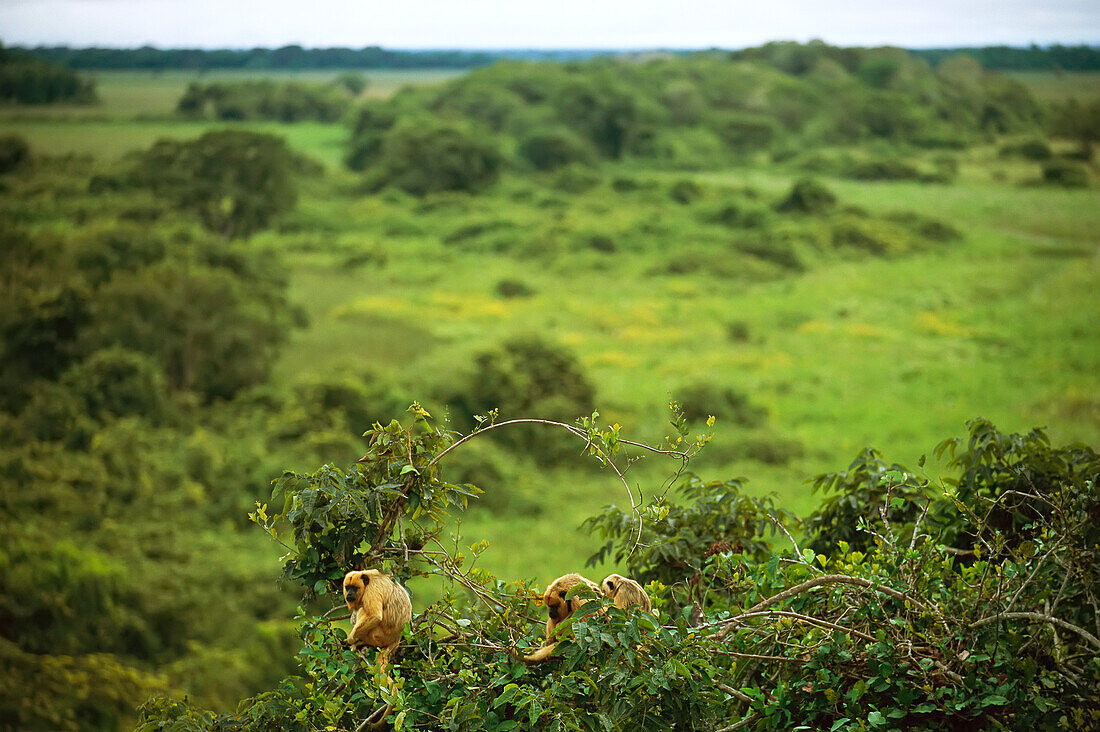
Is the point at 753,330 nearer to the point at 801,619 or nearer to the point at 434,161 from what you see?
the point at 434,161

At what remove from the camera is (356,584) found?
10.8ft

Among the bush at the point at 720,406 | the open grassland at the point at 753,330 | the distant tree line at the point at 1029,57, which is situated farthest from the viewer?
the distant tree line at the point at 1029,57

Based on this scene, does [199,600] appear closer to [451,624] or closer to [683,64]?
[451,624]

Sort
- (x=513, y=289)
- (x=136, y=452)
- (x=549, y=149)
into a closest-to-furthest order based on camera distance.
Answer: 1. (x=136, y=452)
2. (x=513, y=289)
3. (x=549, y=149)

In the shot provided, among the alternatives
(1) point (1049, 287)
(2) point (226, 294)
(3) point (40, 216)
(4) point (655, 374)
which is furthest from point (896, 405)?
(3) point (40, 216)

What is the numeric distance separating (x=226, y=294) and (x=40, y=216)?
36.9 ft

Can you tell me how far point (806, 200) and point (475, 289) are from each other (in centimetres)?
1525

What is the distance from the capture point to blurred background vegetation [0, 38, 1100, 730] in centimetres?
1728

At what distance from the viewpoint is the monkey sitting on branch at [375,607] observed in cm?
325

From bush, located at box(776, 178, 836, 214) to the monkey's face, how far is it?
3827cm

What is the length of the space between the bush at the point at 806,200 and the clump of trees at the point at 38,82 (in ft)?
91.6

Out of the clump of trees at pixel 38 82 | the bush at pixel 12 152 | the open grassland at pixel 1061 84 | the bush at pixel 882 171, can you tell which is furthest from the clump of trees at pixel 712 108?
the bush at pixel 12 152

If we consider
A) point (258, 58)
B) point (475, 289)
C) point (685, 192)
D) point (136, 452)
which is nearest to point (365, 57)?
point (258, 58)

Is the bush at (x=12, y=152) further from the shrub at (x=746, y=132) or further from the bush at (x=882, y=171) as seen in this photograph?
the bush at (x=882, y=171)
